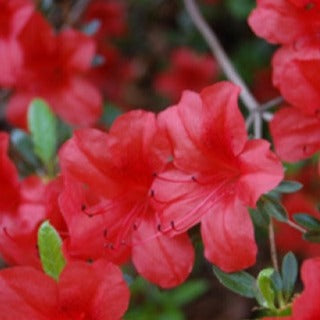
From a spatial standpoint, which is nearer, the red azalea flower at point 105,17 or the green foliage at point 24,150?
the green foliage at point 24,150

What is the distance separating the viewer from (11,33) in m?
2.11

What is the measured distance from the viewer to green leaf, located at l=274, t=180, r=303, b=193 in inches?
58.0

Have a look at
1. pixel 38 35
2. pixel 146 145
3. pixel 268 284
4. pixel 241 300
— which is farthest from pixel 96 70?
pixel 268 284

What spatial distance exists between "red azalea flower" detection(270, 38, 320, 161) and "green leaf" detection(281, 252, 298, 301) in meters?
0.20

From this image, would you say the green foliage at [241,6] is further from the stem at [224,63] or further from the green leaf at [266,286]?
the green leaf at [266,286]

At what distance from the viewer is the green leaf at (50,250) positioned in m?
1.44

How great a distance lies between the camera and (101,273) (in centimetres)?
138

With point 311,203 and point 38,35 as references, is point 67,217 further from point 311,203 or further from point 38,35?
point 311,203

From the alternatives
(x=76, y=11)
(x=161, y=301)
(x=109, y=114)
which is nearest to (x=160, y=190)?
(x=161, y=301)

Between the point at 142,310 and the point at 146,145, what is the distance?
1.02 m

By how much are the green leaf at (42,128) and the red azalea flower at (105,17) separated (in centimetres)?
86

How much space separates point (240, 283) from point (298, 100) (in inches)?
12.8

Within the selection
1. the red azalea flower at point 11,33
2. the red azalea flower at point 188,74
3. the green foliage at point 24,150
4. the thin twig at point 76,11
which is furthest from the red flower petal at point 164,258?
the red azalea flower at point 188,74

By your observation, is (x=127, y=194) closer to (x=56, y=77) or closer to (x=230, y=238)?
(x=230, y=238)
